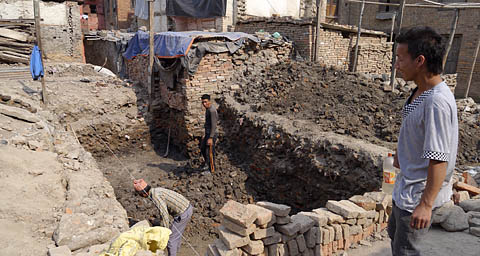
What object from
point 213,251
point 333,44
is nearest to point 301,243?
point 213,251

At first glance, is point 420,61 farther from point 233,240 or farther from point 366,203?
point 366,203

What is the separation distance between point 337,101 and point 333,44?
3.49m

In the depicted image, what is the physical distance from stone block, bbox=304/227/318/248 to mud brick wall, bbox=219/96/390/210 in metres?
2.25

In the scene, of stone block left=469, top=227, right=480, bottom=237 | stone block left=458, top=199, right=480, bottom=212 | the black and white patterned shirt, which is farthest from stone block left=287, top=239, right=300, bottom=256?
stone block left=458, top=199, right=480, bottom=212

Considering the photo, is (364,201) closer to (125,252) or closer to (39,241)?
(125,252)

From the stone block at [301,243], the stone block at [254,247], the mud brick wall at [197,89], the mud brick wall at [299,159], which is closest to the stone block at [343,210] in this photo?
the stone block at [301,243]

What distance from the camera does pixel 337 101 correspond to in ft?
25.5

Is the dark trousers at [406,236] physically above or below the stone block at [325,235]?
above

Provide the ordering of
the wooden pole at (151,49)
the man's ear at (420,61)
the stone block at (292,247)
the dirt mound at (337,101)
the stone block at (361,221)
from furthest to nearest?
1. the wooden pole at (151,49)
2. the dirt mound at (337,101)
3. the stone block at (361,221)
4. the stone block at (292,247)
5. the man's ear at (420,61)

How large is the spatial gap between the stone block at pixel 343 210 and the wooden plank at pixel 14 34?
13740 mm

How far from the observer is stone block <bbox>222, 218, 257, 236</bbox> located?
300 cm

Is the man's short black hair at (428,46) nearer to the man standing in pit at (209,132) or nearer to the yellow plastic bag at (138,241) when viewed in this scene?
the yellow plastic bag at (138,241)

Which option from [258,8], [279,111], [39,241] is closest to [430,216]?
[39,241]

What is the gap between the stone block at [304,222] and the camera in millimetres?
3395
